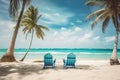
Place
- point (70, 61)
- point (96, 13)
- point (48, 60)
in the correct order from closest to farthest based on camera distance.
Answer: point (48, 60)
point (70, 61)
point (96, 13)

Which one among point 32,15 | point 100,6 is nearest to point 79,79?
point 100,6

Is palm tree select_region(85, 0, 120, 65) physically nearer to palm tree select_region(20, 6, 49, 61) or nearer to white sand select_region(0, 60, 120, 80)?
white sand select_region(0, 60, 120, 80)

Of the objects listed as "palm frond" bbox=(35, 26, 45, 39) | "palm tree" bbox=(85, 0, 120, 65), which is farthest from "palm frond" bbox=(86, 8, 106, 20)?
"palm frond" bbox=(35, 26, 45, 39)

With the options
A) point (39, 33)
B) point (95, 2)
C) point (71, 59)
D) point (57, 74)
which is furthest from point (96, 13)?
point (39, 33)

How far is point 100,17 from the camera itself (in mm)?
14609

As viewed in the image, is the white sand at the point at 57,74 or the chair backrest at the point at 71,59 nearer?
the white sand at the point at 57,74

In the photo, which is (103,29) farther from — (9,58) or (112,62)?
(9,58)

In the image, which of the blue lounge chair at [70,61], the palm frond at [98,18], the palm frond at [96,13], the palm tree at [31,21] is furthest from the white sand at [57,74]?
the palm tree at [31,21]

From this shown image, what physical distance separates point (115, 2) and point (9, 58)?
Answer: 9.98 m

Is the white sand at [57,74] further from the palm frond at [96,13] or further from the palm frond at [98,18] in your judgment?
the palm frond at [96,13]

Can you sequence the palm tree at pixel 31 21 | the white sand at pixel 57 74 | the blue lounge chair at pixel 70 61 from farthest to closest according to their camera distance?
the palm tree at pixel 31 21 < the blue lounge chair at pixel 70 61 < the white sand at pixel 57 74

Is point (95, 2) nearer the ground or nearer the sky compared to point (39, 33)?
nearer the sky

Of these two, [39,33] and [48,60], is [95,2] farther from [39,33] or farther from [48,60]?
[39,33]

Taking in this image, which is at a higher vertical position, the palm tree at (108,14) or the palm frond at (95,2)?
the palm frond at (95,2)
